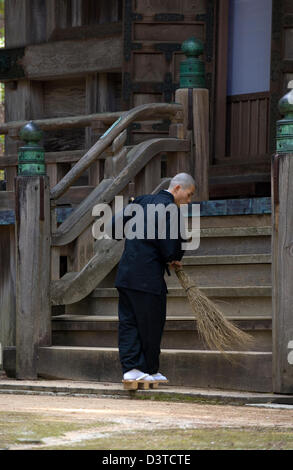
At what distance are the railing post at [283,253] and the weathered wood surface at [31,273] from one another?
207 centimetres

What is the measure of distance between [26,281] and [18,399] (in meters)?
1.42

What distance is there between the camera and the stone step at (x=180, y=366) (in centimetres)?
790

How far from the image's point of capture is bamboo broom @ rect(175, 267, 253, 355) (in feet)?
26.2

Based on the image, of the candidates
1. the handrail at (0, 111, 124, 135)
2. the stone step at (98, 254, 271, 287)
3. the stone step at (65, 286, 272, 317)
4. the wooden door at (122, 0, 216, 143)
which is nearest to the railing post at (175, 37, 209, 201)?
the handrail at (0, 111, 124, 135)

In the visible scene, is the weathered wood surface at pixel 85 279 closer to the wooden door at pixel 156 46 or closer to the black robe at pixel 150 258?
the black robe at pixel 150 258

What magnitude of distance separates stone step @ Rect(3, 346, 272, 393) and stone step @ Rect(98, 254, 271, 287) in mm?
1004

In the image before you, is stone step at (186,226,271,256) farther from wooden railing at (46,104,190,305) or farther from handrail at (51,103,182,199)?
handrail at (51,103,182,199)

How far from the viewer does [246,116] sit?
41.9 feet

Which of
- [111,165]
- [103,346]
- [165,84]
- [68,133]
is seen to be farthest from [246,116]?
[103,346]

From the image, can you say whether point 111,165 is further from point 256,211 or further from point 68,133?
point 68,133

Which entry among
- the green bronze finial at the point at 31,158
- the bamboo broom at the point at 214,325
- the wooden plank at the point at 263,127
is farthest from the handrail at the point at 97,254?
the wooden plank at the point at 263,127

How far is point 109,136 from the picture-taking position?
9.52m

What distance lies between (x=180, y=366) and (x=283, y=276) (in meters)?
1.09

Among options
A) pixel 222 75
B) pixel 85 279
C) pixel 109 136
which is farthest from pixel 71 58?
pixel 85 279
